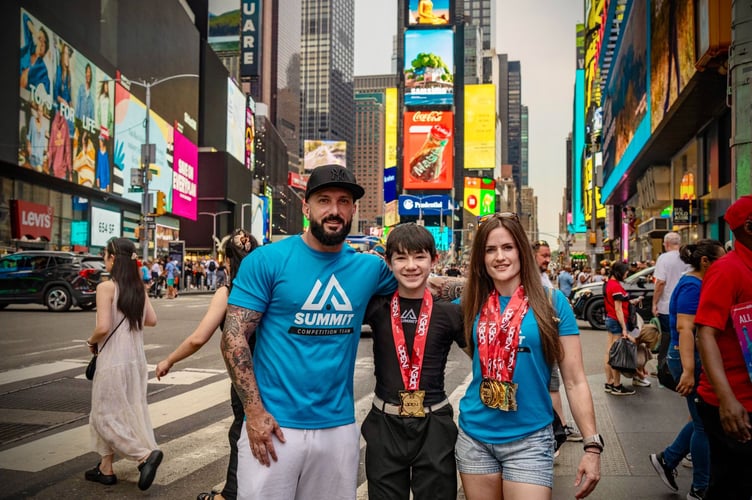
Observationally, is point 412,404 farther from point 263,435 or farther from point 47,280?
point 47,280

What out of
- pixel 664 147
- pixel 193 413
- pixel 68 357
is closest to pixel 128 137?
pixel 664 147

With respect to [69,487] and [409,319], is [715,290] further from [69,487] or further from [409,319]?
[69,487]

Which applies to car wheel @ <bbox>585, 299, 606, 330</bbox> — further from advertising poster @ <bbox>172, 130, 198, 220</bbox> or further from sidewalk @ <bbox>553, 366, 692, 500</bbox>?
advertising poster @ <bbox>172, 130, 198, 220</bbox>

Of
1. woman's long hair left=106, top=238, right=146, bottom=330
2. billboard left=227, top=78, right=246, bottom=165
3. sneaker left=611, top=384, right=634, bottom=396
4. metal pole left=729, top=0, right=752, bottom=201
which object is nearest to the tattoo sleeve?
woman's long hair left=106, top=238, right=146, bottom=330

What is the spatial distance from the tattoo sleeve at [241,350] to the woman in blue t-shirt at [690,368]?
2.74 metres

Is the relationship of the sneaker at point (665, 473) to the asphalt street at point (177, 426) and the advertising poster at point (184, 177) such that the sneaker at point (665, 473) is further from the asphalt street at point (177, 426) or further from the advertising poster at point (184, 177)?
the advertising poster at point (184, 177)

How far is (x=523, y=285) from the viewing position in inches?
125

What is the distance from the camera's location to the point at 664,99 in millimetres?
23297

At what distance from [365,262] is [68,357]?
9.74 m

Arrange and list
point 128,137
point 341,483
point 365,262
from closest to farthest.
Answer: point 341,483 → point 365,262 → point 128,137

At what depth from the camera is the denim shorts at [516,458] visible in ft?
9.52

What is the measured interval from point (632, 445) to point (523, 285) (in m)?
4.04

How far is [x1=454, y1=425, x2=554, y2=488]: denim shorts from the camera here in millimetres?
2900

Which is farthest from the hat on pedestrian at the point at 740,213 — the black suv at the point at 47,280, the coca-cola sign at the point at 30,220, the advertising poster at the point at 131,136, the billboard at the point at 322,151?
the billboard at the point at 322,151
